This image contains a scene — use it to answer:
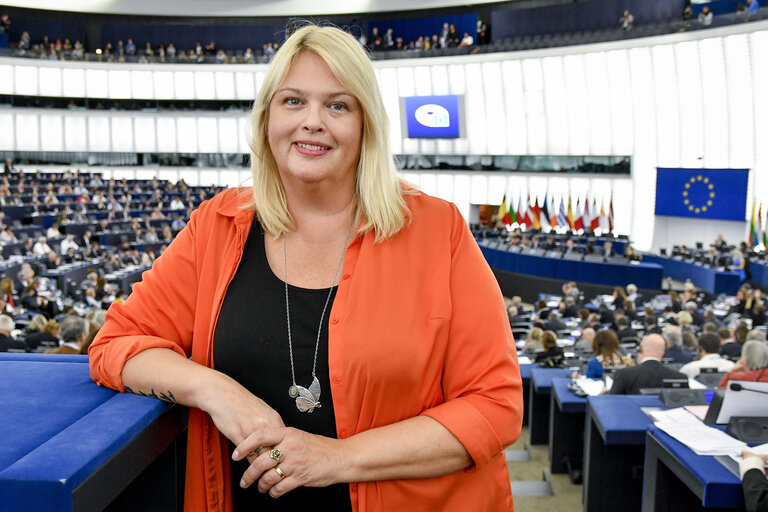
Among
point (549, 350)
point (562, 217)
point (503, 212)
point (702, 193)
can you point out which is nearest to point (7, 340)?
point (549, 350)

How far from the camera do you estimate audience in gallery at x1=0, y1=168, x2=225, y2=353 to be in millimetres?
7534

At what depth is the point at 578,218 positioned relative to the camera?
24328mm

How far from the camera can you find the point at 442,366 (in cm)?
134

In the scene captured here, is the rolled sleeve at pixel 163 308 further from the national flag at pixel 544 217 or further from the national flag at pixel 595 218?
the national flag at pixel 544 217

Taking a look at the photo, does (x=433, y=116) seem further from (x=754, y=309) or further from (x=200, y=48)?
(x=754, y=309)

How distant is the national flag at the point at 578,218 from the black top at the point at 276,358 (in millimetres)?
23531

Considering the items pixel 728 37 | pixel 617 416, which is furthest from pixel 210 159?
pixel 617 416

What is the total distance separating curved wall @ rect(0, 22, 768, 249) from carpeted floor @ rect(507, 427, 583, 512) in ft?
45.9

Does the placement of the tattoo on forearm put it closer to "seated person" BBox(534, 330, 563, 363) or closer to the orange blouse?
the orange blouse

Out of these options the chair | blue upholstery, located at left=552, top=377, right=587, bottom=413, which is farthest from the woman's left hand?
the chair

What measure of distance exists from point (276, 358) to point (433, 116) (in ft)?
87.8

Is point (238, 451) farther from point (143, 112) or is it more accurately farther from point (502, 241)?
point (143, 112)

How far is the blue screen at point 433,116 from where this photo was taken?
27000 mm

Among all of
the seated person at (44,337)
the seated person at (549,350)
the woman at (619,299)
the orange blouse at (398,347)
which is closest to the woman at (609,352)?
the seated person at (549,350)
